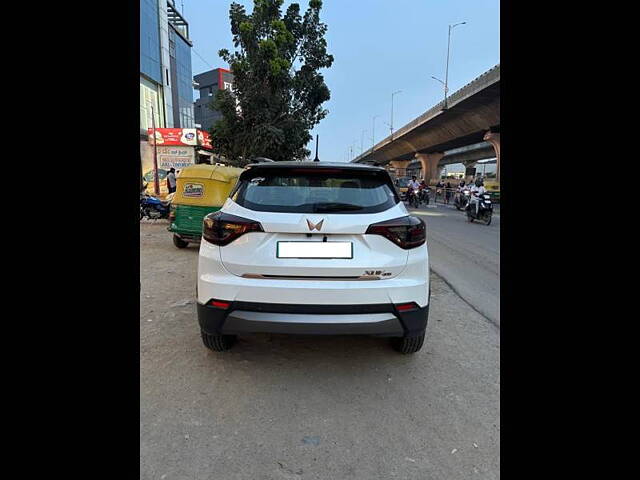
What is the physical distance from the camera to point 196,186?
25.3ft

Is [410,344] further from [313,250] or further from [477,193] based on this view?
[477,193]

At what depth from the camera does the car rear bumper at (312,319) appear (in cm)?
249

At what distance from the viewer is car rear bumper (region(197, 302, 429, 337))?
2486mm

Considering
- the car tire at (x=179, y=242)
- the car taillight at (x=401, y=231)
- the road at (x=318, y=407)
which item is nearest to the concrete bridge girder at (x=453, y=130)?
the car tire at (x=179, y=242)

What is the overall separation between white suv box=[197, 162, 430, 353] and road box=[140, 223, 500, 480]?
456mm

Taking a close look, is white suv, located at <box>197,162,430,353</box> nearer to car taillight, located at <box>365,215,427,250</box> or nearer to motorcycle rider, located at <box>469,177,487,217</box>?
car taillight, located at <box>365,215,427,250</box>

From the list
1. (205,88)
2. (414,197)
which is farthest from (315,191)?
(205,88)

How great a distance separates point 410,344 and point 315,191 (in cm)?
149

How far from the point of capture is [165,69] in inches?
1387
